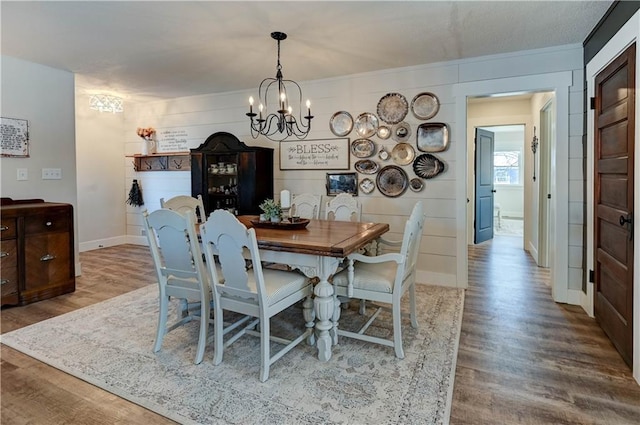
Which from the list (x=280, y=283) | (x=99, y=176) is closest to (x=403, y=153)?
(x=280, y=283)

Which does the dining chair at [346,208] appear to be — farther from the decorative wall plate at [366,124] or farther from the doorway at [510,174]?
the doorway at [510,174]

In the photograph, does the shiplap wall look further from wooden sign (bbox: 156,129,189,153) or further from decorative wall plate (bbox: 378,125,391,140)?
wooden sign (bbox: 156,129,189,153)

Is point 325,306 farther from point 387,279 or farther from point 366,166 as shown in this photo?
point 366,166

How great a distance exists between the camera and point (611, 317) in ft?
8.43

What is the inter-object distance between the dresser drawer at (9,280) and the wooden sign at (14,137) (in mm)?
1278

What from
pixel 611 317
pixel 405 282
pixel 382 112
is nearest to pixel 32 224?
pixel 405 282

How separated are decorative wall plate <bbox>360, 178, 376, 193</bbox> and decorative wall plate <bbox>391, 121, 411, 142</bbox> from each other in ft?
1.83

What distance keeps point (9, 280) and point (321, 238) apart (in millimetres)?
2899

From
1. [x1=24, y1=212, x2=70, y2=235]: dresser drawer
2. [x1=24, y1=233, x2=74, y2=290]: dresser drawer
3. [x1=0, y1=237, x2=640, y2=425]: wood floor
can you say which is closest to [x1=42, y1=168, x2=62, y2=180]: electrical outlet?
[x1=24, y1=212, x2=70, y2=235]: dresser drawer

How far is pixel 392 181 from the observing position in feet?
13.7

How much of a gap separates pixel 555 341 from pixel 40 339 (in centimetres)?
367

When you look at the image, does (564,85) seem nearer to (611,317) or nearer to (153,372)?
(611,317)

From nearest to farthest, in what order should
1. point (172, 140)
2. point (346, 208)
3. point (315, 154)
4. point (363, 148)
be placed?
1. point (346, 208)
2. point (363, 148)
3. point (315, 154)
4. point (172, 140)

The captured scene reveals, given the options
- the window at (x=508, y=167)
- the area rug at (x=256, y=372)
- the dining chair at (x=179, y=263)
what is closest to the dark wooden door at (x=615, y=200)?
the area rug at (x=256, y=372)
